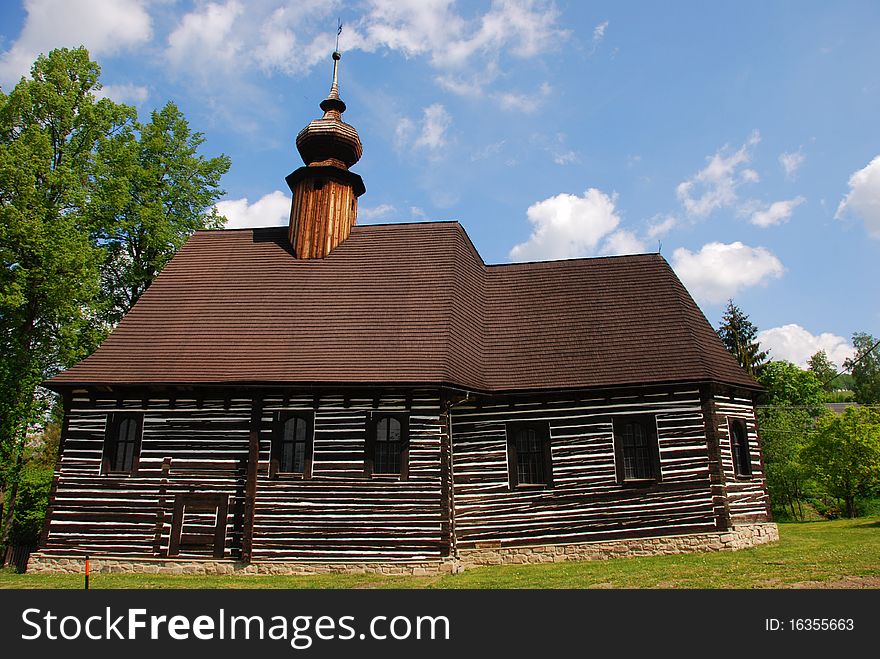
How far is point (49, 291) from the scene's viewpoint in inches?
755

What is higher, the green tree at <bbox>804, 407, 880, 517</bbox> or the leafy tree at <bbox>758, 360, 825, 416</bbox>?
the leafy tree at <bbox>758, 360, 825, 416</bbox>

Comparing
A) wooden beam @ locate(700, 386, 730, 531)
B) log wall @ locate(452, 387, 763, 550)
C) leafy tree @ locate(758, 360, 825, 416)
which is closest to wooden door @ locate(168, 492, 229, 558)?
log wall @ locate(452, 387, 763, 550)

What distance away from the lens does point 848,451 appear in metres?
26.2

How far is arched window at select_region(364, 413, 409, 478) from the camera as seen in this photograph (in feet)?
50.4

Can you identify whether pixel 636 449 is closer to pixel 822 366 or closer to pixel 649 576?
pixel 649 576

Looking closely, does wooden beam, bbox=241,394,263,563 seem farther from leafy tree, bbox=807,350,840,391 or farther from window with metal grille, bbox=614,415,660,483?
leafy tree, bbox=807,350,840,391

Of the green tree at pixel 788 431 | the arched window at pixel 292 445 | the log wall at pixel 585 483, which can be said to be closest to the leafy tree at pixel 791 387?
the green tree at pixel 788 431

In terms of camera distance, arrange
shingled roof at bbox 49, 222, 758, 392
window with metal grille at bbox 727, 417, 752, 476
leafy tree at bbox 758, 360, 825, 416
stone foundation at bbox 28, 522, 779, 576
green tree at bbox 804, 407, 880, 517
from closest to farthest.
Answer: stone foundation at bbox 28, 522, 779, 576, shingled roof at bbox 49, 222, 758, 392, window with metal grille at bbox 727, 417, 752, 476, green tree at bbox 804, 407, 880, 517, leafy tree at bbox 758, 360, 825, 416

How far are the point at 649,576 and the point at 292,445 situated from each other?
939 centimetres

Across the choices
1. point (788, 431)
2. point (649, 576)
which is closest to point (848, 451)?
point (788, 431)

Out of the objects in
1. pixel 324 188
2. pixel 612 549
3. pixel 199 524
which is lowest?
pixel 612 549

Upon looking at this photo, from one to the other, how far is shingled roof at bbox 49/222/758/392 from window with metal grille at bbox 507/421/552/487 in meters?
1.20

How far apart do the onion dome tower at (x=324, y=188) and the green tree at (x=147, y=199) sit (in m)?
6.71
